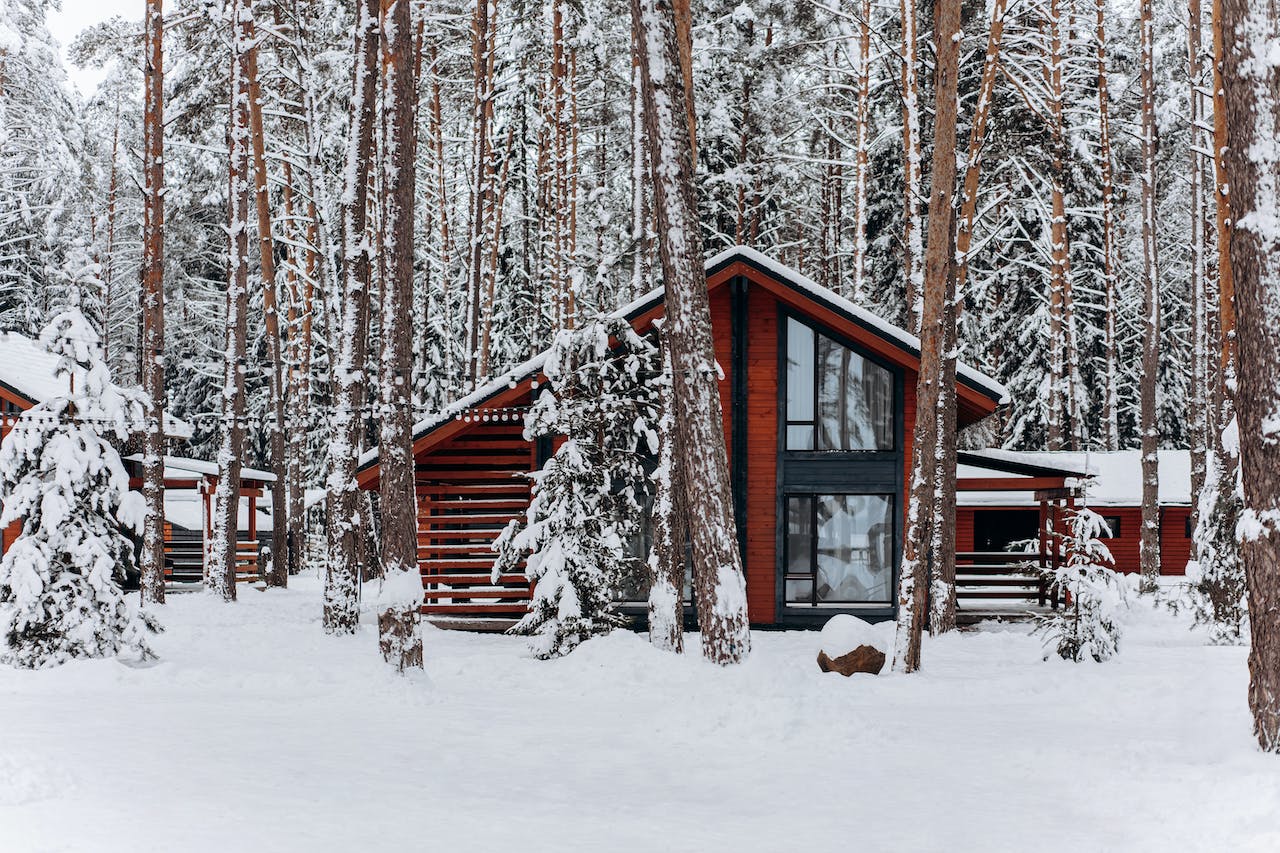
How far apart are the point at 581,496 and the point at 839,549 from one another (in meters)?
6.12

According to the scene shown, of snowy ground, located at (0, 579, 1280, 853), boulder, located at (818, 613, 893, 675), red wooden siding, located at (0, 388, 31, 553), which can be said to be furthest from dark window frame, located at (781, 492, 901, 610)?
red wooden siding, located at (0, 388, 31, 553)

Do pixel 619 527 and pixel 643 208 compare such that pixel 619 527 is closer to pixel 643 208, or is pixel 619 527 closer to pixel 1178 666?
pixel 643 208

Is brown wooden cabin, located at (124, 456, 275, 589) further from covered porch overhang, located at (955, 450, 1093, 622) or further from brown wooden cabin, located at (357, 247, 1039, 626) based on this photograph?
covered porch overhang, located at (955, 450, 1093, 622)

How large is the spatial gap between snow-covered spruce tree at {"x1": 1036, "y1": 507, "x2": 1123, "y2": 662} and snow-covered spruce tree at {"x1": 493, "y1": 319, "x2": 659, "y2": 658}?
18.8ft

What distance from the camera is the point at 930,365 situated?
13.4m

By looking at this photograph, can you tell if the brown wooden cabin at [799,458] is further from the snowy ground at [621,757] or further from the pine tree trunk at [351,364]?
the snowy ground at [621,757]

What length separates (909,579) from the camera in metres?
13.1

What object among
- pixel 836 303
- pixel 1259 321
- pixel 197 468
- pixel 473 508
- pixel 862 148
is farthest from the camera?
pixel 197 468

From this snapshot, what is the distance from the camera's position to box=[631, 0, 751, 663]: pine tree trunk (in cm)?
1188

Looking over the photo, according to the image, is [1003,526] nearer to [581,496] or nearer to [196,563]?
[581,496]

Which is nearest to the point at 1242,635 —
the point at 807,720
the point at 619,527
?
the point at 619,527

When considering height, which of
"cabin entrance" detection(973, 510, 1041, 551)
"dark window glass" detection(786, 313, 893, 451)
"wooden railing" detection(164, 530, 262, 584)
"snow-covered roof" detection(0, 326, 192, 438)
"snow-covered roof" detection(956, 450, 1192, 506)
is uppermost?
"snow-covered roof" detection(0, 326, 192, 438)

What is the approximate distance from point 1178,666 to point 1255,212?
7.88 m

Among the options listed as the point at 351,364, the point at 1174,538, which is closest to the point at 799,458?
the point at 351,364
